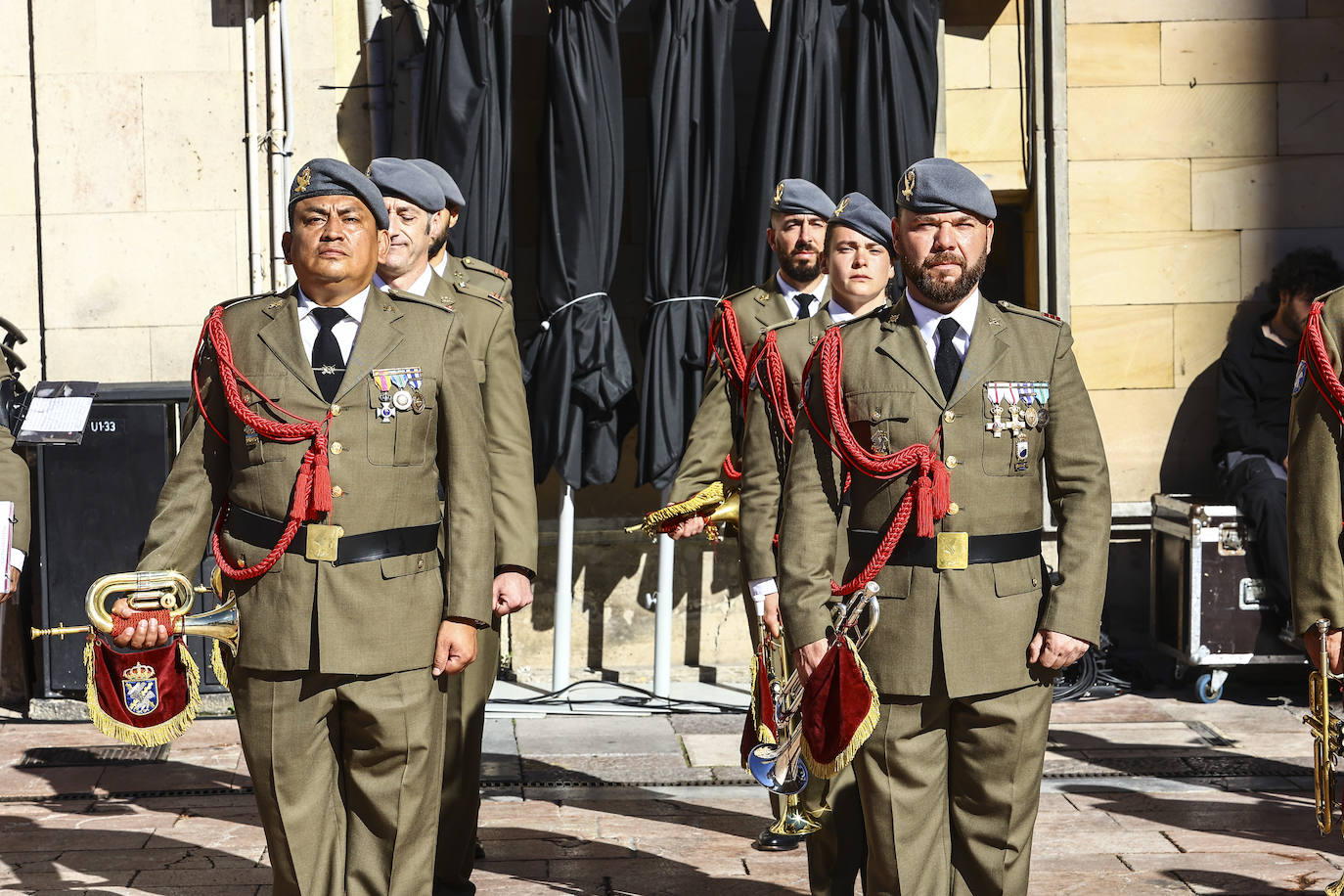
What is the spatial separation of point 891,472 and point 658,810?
8.00ft

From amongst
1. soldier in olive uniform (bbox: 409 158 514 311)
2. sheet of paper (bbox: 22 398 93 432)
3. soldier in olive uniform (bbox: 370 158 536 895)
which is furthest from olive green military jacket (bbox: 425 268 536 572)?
sheet of paper (bbox: 22 398 93 432)

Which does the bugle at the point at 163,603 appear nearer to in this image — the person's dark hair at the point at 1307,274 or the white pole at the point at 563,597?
the white pole at the point at 563,597

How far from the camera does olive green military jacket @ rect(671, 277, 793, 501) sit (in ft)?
18.2

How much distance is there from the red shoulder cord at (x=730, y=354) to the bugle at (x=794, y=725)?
52.3 inches

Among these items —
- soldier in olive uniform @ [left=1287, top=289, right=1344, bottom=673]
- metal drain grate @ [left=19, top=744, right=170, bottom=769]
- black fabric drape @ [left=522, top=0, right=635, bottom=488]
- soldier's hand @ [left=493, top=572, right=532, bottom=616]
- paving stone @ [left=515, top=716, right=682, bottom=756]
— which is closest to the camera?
soldier in olive uniform @ [left=1287, top=289, right=1344, bottom=673]

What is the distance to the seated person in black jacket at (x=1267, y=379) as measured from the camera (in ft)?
25.4

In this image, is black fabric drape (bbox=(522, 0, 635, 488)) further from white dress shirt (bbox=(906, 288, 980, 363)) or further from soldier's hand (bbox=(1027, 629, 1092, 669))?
soldier's hand (bbox=(1027, 629, 1092, 669))

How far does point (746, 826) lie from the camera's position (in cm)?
575

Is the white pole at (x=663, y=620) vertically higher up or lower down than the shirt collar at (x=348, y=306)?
lower down

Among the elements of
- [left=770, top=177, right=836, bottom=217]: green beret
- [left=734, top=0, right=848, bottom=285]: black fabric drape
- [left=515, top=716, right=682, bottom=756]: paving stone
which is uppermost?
[left=734, top=0, right=848, bottom=285]: black fabric drape

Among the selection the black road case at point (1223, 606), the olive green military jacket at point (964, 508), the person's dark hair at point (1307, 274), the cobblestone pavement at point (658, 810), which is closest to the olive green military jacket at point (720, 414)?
the cobblestone pavement at point (658, 810)

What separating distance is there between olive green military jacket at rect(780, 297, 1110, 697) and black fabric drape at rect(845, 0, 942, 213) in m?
3.54

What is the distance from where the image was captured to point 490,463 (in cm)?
463

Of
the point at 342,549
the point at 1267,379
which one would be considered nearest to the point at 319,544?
the point at 342,549
